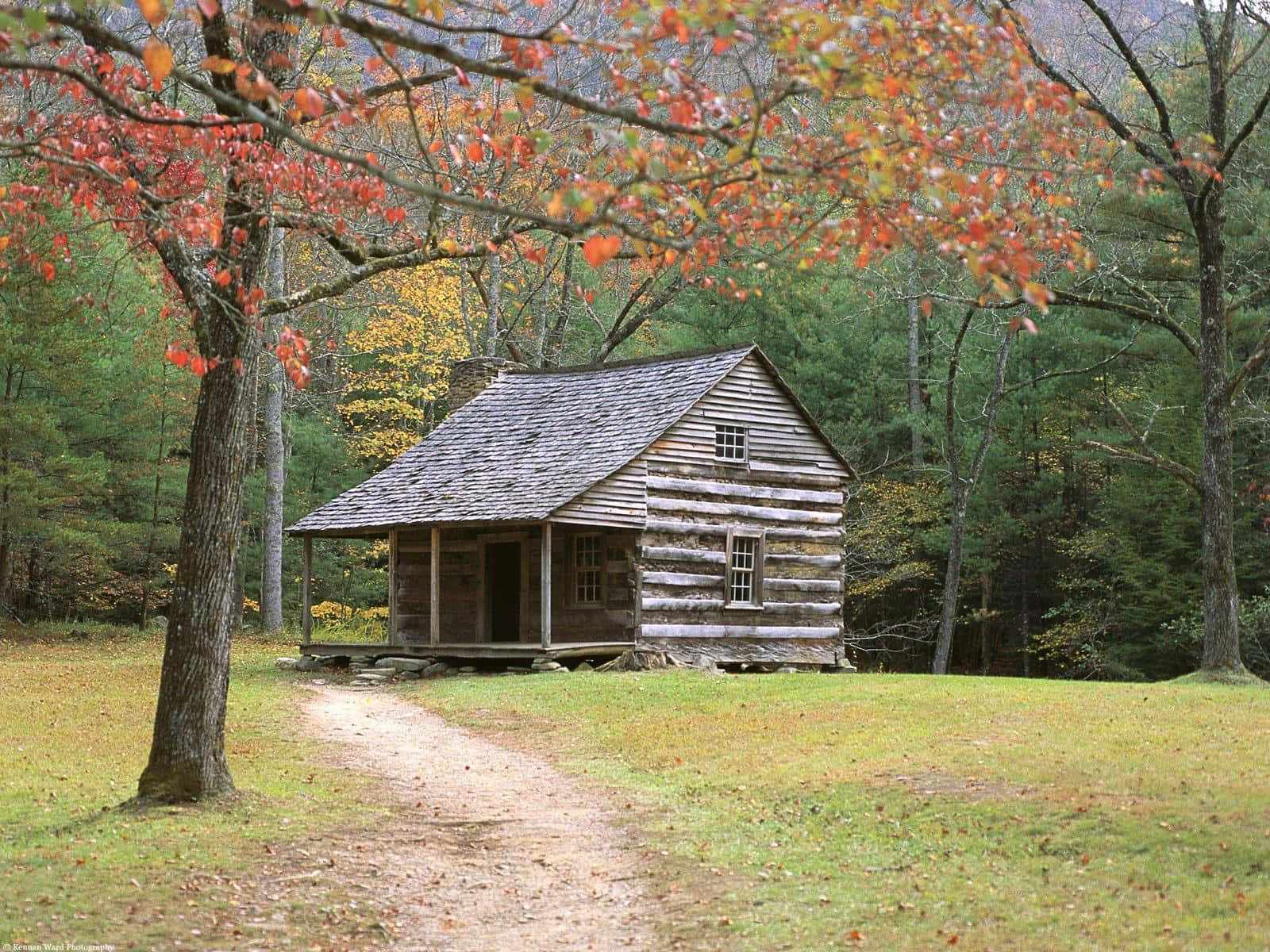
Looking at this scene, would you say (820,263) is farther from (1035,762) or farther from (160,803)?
(160,803)

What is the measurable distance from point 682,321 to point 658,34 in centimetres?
3232

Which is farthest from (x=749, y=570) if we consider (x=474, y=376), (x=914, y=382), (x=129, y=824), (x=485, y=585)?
(x=129, y=824)

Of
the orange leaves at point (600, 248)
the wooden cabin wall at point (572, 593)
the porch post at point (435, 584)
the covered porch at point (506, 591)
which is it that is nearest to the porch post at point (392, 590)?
the covered porch at point (506, 591)

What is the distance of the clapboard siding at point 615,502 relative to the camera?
2255 cm

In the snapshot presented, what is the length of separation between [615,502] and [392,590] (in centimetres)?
519

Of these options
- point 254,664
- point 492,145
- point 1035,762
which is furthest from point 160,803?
point 254,664

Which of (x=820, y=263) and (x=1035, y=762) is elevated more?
(x=820, y=263)

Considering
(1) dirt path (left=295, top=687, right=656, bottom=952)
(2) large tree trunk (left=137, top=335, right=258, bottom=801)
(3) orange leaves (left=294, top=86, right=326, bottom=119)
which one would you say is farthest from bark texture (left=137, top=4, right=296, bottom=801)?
(3) orange leaves (left=294, top=86, right=326, bottom=119)

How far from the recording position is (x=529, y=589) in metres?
24.9

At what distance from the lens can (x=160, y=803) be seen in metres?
10.4

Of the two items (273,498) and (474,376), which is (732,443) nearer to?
(474,376)

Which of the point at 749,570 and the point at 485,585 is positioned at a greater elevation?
the point at 749,570

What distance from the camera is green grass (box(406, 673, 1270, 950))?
7.90 m

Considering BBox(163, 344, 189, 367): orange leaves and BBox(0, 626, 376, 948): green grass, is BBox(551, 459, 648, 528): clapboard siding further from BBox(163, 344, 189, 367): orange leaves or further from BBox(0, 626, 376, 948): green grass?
BBox(163, 344, 189, 367): orange leaves
